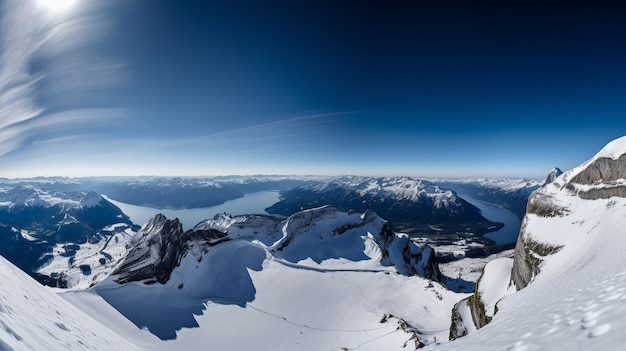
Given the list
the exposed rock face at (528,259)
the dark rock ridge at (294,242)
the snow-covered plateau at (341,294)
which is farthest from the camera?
the dark rock ridge at (294,242)

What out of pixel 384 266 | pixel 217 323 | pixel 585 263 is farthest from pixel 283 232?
pixel 585 263

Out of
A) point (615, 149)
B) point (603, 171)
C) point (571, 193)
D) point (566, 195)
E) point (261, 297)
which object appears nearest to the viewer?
point (615, 149)

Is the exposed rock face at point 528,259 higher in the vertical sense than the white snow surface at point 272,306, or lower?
higher

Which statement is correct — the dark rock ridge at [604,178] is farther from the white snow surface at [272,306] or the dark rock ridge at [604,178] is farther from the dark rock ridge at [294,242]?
the dark rock ridge at [294,242]

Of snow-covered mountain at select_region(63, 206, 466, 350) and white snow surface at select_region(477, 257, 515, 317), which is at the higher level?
white snow surface at select_region(477, 257, 515, 317)

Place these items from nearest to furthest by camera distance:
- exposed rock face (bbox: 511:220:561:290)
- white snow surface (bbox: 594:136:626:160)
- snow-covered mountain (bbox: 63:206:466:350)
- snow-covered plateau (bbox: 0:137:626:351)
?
snow-covered plateau (bbox: 0:137:626:351) → exposed rock face (bbox: 511:220:561:290) → white snow surface (bbox: 594:136:626:160) → snow-covered mountain (bbox: 63:206:466:350)

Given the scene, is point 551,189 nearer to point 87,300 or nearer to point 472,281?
point 87,300

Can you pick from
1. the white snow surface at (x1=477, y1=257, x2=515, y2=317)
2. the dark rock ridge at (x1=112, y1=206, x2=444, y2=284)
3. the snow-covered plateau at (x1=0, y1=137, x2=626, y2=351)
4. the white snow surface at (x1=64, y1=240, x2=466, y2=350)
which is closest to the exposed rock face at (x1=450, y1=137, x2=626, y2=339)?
the snow-covered plateau at (x1=0, y1=137, x2=626, y2=351)

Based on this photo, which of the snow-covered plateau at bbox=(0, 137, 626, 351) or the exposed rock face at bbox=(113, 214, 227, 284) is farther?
the exposed rock face at bbox=(113, 214, 227, 284)

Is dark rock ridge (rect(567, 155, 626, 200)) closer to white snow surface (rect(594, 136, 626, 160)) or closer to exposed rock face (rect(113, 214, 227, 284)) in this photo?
white snow surface (rect(594, 136, 626, 160))

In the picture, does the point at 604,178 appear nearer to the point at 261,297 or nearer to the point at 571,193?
the point at 571,193

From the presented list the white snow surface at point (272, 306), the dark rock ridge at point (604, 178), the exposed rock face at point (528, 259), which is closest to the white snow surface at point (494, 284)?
the exposed rock face at point (528, 259)

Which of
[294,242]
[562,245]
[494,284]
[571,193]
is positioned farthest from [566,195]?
[294,242]
